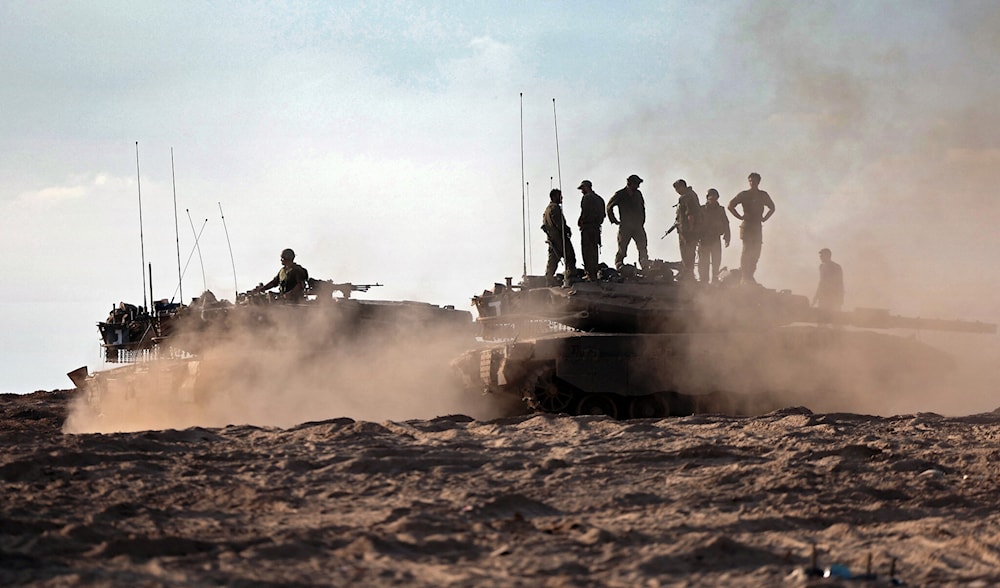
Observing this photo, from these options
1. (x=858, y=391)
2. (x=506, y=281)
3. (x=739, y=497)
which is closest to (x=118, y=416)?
(x=506, y=281)

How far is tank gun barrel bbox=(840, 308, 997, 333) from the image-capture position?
18.2m

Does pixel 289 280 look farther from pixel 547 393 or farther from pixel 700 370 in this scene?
pixel 700 370

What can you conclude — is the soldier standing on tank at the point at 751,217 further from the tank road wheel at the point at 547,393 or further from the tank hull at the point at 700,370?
the tank road wheel at the point at 547,393

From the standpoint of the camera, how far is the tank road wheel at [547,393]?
16656 millimetres

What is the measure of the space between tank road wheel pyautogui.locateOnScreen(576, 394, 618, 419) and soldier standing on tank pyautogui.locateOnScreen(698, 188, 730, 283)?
3010 millimetres

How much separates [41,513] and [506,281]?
1065cm

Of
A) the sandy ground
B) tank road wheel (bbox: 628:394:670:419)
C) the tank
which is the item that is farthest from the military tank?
the sandy ground

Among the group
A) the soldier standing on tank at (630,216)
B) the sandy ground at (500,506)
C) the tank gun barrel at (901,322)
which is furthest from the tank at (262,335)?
the tank gun barrel at (901,322)

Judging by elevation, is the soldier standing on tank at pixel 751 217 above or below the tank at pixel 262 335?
above

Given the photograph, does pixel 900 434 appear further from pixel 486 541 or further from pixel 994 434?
pixel 486 541

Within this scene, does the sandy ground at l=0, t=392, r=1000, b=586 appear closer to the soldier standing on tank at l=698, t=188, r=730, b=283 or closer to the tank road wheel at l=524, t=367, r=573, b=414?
the tank road wheel at l=524, t=367, r=573, b=414

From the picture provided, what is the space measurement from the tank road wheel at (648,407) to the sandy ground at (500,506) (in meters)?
3.29

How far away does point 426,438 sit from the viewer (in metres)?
13.1

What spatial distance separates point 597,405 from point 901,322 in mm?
5009
